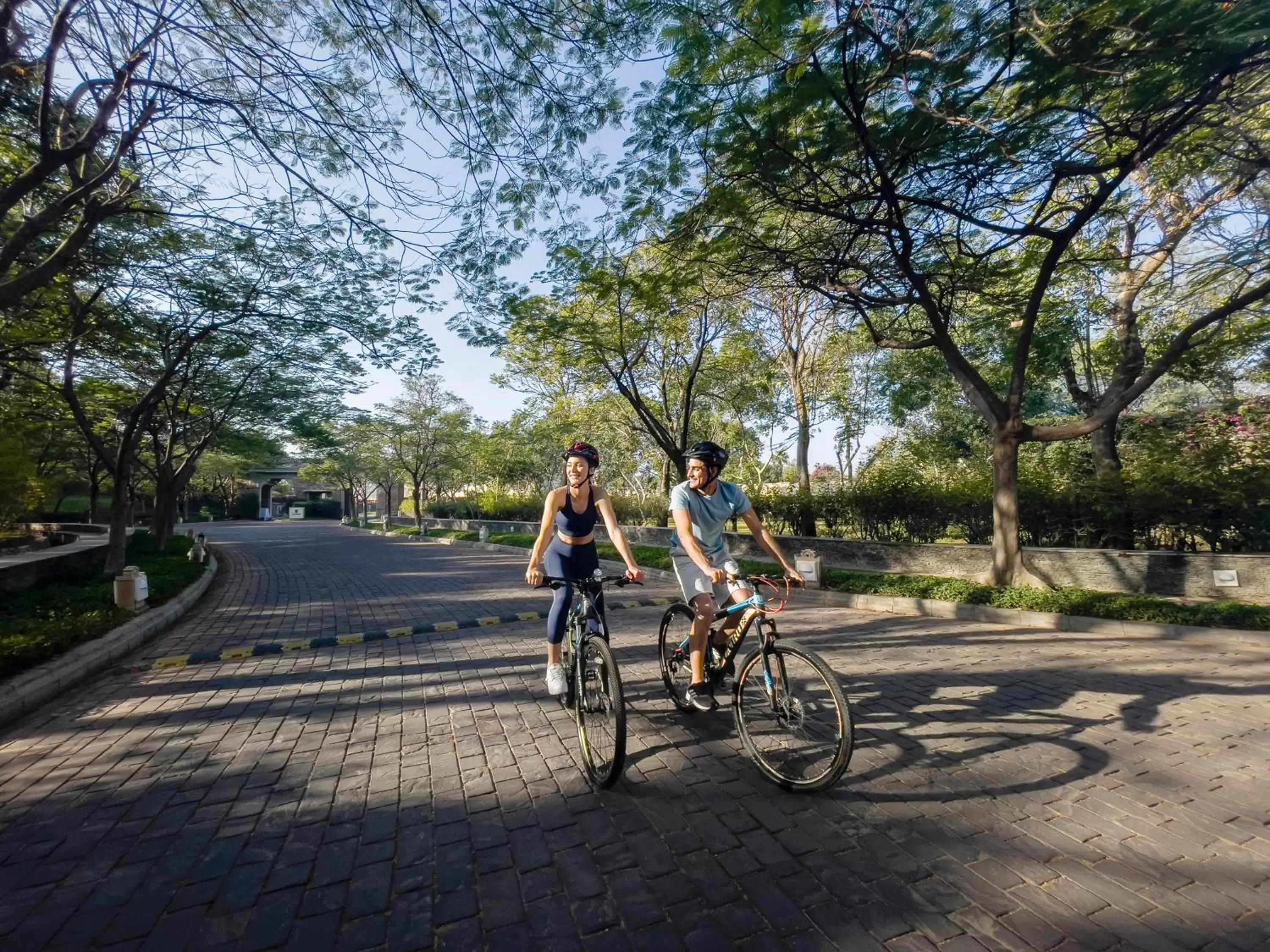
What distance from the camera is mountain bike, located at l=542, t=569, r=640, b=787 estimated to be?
2.96m

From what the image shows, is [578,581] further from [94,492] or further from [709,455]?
[94,492]

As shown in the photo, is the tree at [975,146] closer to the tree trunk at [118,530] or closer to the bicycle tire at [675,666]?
the bicycle tire at [675,666]

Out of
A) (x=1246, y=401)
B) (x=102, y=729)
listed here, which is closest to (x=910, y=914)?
(x=102, y=729)

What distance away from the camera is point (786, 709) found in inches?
120

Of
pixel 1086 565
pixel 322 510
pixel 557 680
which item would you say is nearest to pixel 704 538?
pixel 557 680

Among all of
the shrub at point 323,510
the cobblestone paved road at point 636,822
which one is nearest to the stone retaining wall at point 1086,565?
the cobblestone paved road at point 636,822

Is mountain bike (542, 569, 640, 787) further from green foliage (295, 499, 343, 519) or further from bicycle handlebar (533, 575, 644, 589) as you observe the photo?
green foliage (295, 499, 343, 519)

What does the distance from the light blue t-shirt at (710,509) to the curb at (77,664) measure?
5085 mm

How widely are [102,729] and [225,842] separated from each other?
241cm

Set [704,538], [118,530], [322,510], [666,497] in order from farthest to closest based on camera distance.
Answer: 1. [322,510]
2. [666,497]
3. [118,530]
4. [704,538]

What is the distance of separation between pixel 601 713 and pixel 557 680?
0.73 metres

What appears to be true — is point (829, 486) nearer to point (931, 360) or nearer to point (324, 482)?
point (931, 360)

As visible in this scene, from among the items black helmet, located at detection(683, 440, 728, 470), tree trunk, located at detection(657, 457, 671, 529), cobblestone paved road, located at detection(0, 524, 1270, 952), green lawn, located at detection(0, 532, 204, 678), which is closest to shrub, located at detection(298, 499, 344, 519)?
tree trunk, located at detection(657, 457, 671, 529)

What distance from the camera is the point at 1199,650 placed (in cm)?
577
